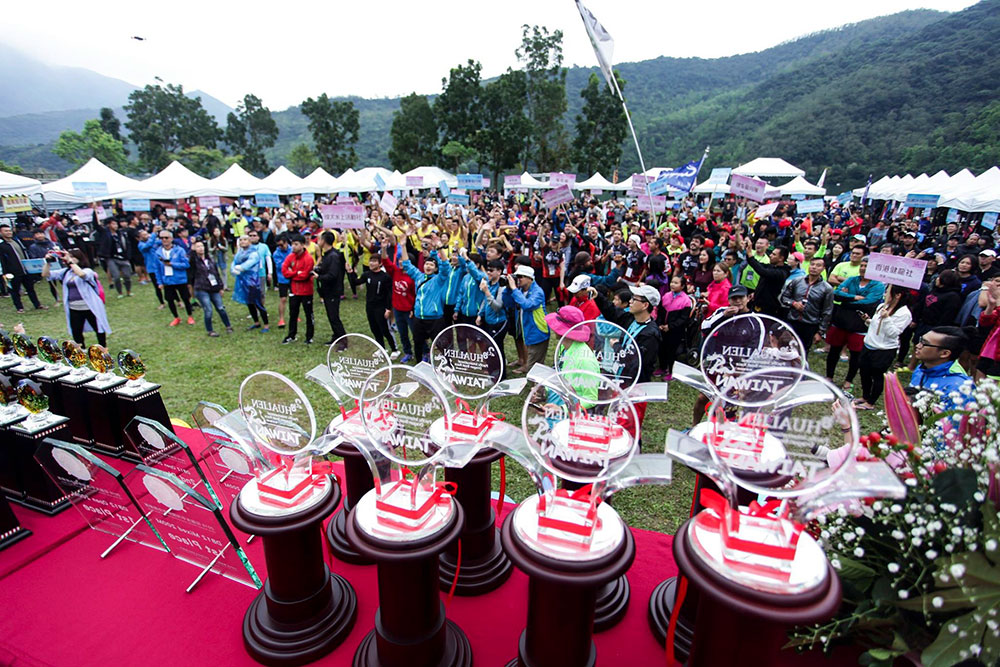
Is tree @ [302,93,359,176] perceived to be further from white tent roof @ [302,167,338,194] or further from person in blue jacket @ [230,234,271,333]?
person in blue jacket @ [230,234,271,333]

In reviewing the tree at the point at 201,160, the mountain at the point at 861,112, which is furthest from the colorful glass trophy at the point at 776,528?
the tree at the point at 201,160

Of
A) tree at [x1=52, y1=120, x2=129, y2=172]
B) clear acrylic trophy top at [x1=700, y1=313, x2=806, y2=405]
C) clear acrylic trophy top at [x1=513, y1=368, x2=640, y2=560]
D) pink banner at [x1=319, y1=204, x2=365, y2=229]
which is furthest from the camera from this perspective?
tree at [x1=52, y1=120, x2=129, y2=172]

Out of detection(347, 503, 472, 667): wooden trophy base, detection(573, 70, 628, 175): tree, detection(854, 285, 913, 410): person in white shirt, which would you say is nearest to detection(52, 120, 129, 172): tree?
detection(573, 70, 628, 175): tree

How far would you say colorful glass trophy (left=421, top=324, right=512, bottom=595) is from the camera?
2551 millimetres

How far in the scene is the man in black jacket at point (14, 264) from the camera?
9305 mm

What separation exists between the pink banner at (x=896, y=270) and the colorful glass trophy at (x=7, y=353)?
800 centimetres

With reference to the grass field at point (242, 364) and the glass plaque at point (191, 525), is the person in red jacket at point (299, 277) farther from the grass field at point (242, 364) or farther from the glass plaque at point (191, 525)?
the glass plaque at point (191, 525)

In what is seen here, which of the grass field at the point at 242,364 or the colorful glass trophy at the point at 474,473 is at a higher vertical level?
the colorful glass trophy at the point at 474,473

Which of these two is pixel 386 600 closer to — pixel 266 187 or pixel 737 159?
pixel 266 187

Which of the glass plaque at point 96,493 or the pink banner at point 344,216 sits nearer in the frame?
the glass plaque at point 96,493

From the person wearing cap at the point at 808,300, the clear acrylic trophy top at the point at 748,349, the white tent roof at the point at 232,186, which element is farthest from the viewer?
the white tent roof at the point at 232,186

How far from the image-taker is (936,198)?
1352 cm

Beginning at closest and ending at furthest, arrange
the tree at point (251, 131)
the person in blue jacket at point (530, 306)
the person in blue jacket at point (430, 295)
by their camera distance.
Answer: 1. the person in blue jacket at point (530, 306)
2. the person in blue jacket at point (430, 295)
3. the tree at point (251, 131)

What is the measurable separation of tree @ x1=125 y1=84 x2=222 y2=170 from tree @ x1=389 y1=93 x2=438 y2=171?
102 ft
